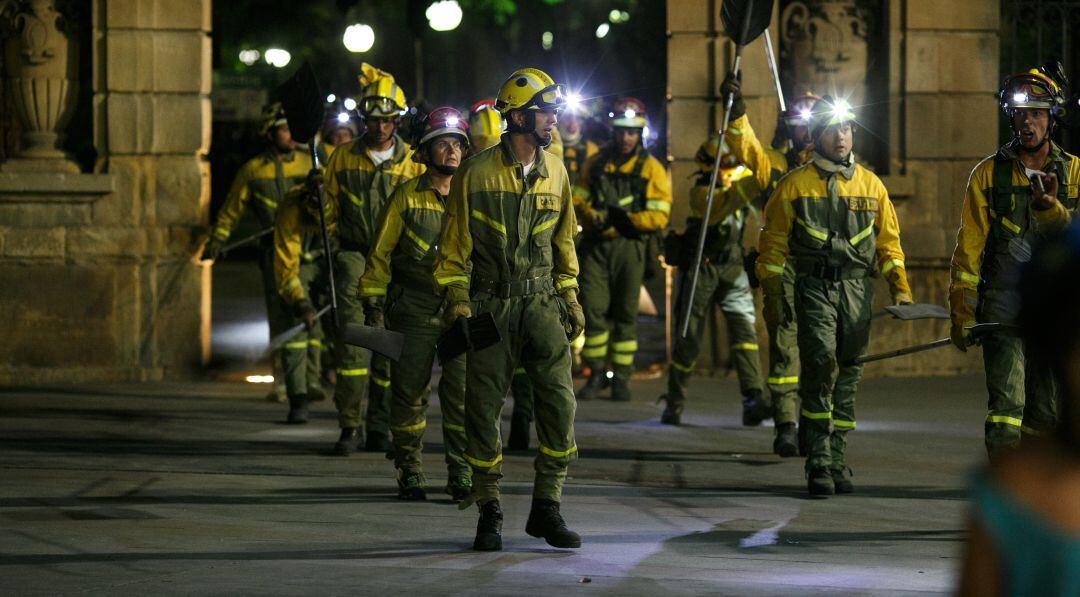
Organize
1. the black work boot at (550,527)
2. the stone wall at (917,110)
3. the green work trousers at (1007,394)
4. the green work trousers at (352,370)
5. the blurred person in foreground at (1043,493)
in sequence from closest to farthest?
the blurred person in foreground at (1043,493), the black work boot at (550,527), the green work trousers at (1007,394), the green work trousers at (352,370), the stone wall at (917,110)

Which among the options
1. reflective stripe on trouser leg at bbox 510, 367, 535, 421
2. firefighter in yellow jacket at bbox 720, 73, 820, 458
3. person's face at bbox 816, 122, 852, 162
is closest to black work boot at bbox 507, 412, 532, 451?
reflective stripe on trouser leg at bbox 510, 367, 535, 421

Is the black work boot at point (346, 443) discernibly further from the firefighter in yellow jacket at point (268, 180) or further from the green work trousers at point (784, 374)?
the green work trousers at point (784, 374)

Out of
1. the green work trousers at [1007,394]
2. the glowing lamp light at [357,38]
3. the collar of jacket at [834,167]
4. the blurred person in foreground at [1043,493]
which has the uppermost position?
the glowing lamp light at [357,38]

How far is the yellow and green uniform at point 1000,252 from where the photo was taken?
7637 millimetres

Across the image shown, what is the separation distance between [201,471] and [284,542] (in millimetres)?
2264

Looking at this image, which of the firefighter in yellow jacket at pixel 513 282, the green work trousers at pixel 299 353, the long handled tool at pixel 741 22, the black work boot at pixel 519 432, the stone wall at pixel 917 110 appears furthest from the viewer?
the stone wall at pixel 917 110

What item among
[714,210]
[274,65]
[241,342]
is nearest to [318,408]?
[714,210]

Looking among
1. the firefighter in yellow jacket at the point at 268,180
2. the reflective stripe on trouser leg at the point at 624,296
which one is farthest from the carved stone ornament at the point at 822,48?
the firefighter in yellow jacket at the point at 268,180

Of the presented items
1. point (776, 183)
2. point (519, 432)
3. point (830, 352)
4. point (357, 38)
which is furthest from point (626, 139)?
point (357, 38)

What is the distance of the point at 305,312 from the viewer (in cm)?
1066

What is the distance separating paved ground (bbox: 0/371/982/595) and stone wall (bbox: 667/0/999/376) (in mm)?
2227

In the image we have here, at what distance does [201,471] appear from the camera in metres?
9.33

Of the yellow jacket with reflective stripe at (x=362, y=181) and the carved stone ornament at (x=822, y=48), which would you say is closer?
the yellow jacket with reflective stripe at (x=362, y=181)

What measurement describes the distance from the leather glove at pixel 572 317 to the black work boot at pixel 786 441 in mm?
3044
